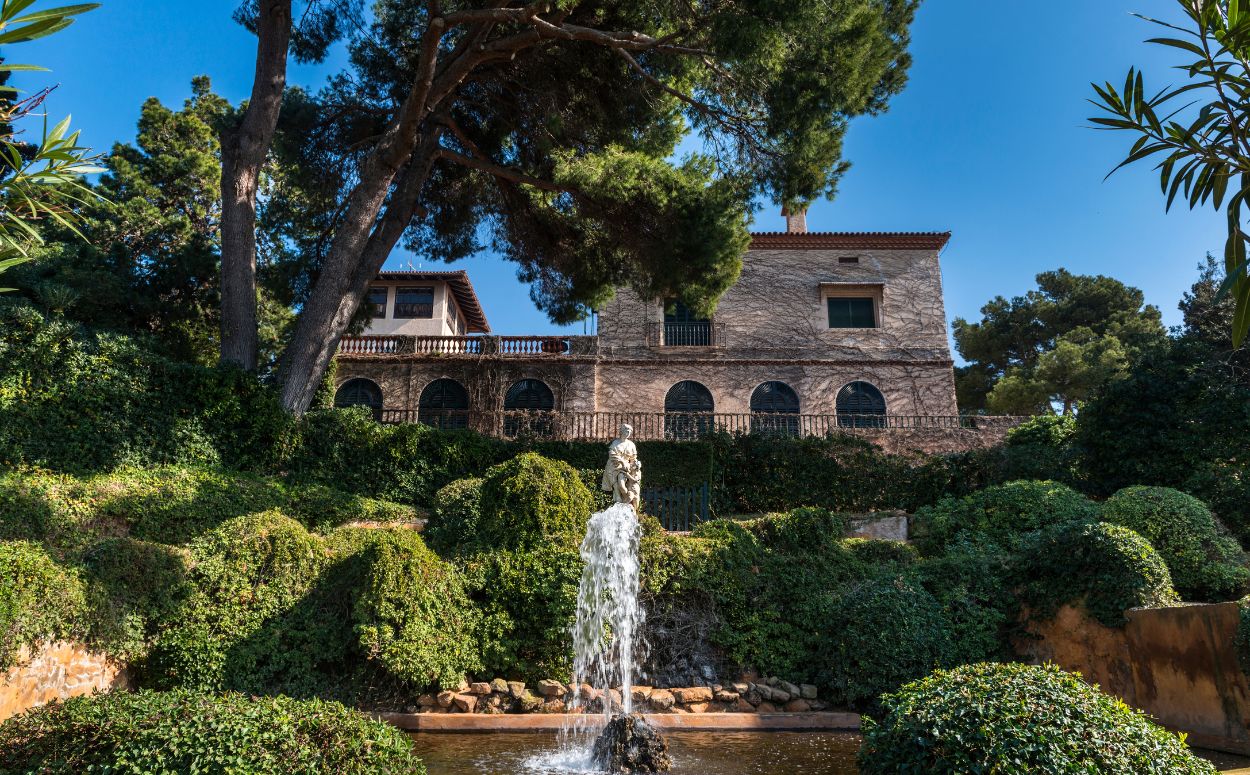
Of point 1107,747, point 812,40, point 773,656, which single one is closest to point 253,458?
point 773,656

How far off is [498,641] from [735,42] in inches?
378

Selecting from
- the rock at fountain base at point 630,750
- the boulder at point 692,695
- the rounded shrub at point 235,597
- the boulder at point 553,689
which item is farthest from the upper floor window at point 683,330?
the rock at fountain base at point 630,750

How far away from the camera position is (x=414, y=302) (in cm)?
2958

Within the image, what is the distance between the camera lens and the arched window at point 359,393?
2436cm

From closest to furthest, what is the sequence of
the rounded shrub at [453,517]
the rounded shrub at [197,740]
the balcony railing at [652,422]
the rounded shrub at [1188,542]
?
the rounded shrub at [197,740]
the rounded shrub at [1188,542]
the rounded shrub at [453,517]
the balcony railing at [652,422]

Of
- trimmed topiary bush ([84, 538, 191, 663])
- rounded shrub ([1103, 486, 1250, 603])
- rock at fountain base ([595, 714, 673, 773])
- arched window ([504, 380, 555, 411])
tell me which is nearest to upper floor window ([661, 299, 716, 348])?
arched window ([504, 380, 555, 411])

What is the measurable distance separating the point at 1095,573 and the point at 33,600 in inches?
427

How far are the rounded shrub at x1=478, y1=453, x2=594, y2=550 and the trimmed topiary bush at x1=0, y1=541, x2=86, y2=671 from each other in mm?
4581

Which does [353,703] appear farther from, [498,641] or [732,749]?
[732,749]

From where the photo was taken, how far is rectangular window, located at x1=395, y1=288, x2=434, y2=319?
29469mm

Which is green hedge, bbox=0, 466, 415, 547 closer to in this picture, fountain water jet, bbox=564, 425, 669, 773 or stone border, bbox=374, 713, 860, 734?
stone border, bbox=374, 713, 860, 734

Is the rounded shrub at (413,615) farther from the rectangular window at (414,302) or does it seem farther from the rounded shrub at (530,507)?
the rectangular window at (414,302)

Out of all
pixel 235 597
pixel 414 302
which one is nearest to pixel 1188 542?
pixel 235 597

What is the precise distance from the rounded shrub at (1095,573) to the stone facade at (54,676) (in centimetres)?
993
